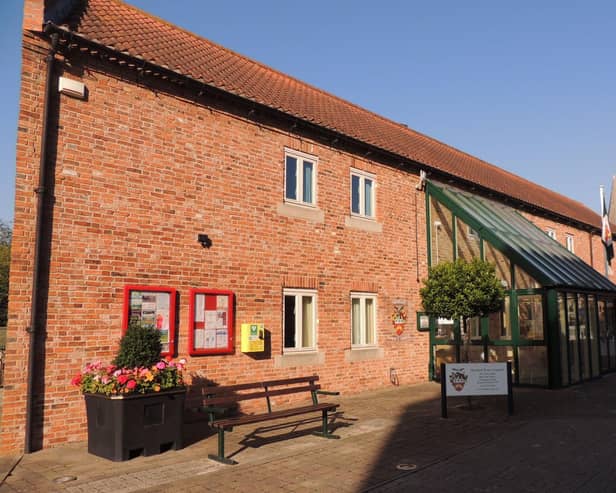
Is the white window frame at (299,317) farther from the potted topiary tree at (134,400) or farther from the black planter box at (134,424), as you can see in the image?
the black planter box at (134,424)

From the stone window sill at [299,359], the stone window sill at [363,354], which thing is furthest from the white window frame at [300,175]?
the stone window sill at [363,354]

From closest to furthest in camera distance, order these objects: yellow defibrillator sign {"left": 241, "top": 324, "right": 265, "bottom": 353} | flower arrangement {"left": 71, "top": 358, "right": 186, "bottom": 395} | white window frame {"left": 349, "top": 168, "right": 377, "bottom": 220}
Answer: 1. flower arrangement {"left": 71, "top": 358, "right": 186, "bottom": 395}
2. yellow defibrillator sign {"left": 241, "top": 324, "right": 265, "bottom": 353}
3. white window frame {"left": 349, "top": 168, "right": 377, "bottom": 220}

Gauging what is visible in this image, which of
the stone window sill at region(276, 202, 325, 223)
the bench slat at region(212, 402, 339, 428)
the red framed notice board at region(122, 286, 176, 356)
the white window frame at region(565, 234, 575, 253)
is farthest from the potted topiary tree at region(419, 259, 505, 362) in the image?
the white window frame at region(565, 234, 575, 253)

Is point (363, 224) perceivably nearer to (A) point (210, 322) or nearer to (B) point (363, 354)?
(B) point (363, 354)

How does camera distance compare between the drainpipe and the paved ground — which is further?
the drainpipe

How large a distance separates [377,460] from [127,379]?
3313mm

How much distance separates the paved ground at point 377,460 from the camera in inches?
233

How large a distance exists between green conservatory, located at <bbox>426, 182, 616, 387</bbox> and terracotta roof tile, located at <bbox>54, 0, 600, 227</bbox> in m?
1.90

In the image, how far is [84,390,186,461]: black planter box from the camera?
22.7 ft

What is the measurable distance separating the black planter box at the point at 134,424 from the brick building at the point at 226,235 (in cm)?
95

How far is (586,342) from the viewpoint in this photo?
15.1m

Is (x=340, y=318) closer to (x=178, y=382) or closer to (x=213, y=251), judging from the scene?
(x=213, y=251)

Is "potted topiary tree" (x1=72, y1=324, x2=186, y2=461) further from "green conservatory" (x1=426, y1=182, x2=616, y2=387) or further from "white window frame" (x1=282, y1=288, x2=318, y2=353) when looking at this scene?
"green conservatory" (x1=426, y1=182, x2=616, y2=387)

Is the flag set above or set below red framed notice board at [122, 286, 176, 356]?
above
